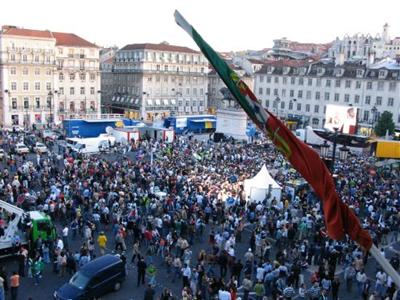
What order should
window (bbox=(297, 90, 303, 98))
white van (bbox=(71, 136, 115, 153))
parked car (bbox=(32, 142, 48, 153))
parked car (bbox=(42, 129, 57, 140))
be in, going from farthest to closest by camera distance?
window (bbox=(297, 90, 303, 98)), parked car (bbox=(42, 129, 57, 140)), white van (bbox=(71, 136, 115, 153)), parked car (bbox=(32, 142, 48, 153))

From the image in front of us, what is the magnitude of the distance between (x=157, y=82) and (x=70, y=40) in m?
16.6

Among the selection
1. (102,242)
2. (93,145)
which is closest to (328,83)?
(93,145)

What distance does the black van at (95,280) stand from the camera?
14562 millimetres

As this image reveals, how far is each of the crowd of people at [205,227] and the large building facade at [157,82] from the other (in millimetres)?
46266

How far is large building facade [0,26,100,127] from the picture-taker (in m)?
64.6

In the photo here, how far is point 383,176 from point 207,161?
13.9 meters

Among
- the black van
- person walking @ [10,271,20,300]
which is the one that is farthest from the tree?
person walking @ [10,271,20,300]

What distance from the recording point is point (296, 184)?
2898 cm

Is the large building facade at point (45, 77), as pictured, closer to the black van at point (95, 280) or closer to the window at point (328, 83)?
the window at point (328, 83)

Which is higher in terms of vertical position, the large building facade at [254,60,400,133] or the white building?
the white building

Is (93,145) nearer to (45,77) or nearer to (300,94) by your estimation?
(45,77)

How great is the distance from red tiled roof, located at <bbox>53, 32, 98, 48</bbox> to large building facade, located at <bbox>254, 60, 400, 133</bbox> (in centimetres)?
3081

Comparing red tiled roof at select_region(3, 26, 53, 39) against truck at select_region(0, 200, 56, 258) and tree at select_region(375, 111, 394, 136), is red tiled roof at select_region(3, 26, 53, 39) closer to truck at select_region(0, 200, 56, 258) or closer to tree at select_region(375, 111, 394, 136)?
tree at select_region(375, 111, 394, 136)

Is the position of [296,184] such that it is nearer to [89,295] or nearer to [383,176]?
[383,176]
